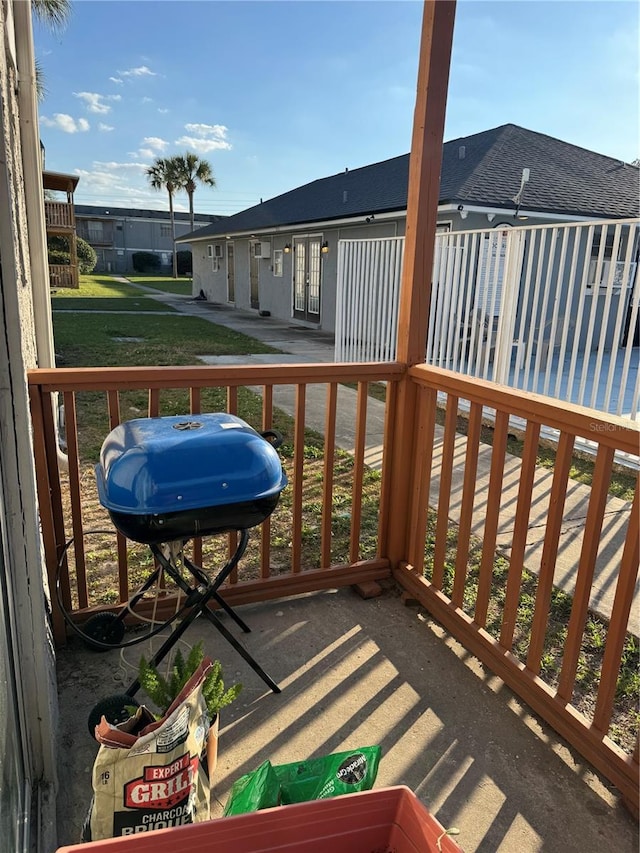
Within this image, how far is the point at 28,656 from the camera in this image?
140 centimetres

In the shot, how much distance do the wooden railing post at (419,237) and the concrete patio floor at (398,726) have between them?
55 centimetres

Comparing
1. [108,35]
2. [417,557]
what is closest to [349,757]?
[417,557]

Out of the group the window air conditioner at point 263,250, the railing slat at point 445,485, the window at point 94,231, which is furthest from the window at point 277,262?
the window at point 94,231

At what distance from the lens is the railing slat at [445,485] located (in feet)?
7.20

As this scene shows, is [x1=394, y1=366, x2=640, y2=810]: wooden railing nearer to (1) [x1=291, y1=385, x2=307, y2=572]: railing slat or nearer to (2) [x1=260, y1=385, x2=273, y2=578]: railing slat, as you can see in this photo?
(1) [x1=291, y1=385, x2=307, y2=572]: railing slat

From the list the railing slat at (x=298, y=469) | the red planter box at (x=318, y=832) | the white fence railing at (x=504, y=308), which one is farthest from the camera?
the white fence railing at (x=504, y=308)

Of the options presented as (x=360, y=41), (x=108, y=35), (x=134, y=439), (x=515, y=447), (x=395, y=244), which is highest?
(x=108, y=35)

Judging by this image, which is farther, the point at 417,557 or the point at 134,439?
the point at 417,557

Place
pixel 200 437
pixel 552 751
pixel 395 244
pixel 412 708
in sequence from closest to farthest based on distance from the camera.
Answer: pixel 200 437 < pixel 552 751 < pixel 412 708 < pixel 395 244

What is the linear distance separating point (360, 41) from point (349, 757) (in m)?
3.02

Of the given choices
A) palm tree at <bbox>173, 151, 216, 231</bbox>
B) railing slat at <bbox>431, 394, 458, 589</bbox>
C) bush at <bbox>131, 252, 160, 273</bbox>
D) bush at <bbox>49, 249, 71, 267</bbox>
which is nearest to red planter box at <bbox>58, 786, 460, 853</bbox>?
railing slat at <bbox>431, 394, 458, 589</bbox>

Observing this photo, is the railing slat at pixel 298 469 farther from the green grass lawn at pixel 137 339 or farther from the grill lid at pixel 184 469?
the green grass lawn at pixel 137 339

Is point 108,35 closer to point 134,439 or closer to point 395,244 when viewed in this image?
point 134,439

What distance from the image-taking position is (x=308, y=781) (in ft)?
3.96
